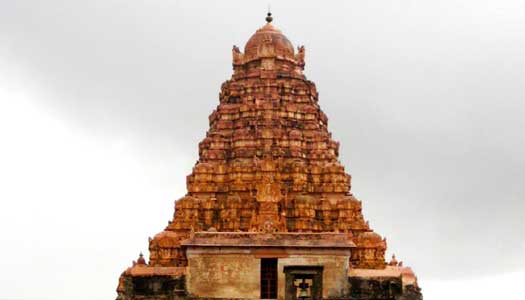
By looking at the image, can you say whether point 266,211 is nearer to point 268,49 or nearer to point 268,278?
point 268,278

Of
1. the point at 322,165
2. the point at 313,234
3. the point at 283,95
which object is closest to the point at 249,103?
the point at 283,95

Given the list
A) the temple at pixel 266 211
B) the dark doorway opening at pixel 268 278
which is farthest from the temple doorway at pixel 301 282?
the dark doorway opening at pixel 268 278

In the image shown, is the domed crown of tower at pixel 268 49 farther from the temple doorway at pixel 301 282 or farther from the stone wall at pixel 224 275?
the temple doorway at pixel 301 282

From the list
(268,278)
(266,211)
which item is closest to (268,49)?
(266,211)

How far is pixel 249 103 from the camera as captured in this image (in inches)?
1919

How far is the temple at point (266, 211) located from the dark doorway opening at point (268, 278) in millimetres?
48

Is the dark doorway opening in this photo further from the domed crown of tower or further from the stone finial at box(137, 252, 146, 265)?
the domed crown of tower

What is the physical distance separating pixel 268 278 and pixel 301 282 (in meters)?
8.42

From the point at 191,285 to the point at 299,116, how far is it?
13404 millimetres

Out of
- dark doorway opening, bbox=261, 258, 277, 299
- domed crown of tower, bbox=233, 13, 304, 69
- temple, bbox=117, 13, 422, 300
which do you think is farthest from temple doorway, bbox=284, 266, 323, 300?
domed crown of tower, bbox=233, 13, 304, 69

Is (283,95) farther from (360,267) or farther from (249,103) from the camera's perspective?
(360,267)

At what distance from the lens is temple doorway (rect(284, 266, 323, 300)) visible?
3077cm

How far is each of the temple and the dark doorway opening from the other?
1.9 inches

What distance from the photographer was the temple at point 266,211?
131ft
